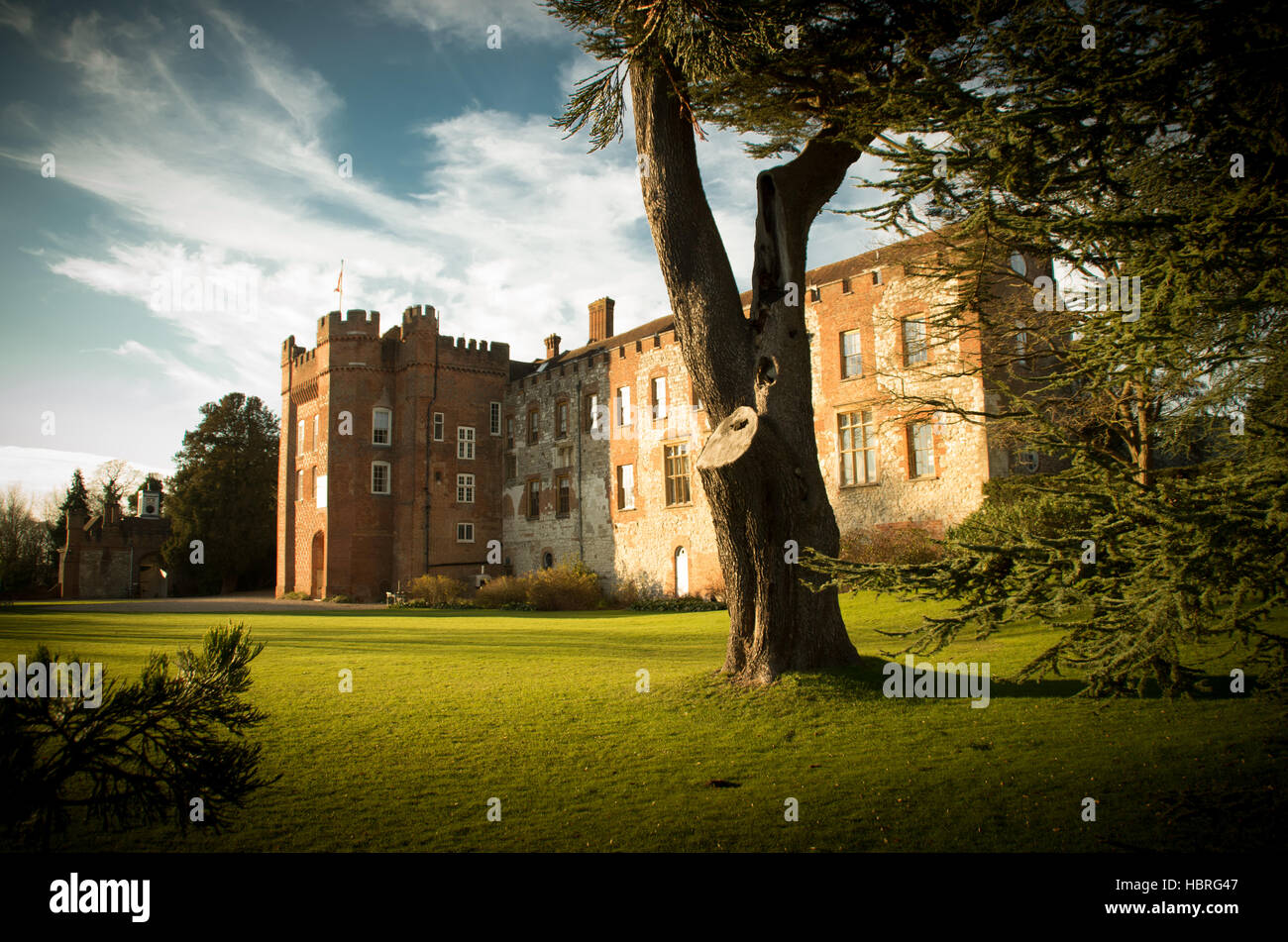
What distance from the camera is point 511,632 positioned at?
56.7 ft

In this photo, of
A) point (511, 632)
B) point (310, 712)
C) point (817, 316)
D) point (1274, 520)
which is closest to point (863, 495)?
point (817, 316)

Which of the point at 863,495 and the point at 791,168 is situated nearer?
the point at 791,168

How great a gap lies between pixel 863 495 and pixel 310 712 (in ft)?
64.3

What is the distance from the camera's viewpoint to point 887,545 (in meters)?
22.5

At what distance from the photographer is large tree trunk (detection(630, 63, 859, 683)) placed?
323 inches

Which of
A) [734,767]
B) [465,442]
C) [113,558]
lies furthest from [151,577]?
[734,767]

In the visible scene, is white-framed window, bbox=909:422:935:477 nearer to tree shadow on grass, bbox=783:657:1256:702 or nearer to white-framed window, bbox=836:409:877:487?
white-framed window, bbox=836:409:877:487

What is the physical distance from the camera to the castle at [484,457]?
104 feet

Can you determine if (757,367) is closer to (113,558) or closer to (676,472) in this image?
(676,472)

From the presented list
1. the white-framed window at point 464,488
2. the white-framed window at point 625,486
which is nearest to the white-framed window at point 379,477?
the white-framed window at point 464,488

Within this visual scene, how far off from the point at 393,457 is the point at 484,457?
4.44 metres

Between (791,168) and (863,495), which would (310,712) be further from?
(863,495)

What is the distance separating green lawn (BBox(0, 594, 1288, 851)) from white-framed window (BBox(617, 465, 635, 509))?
75.5ft

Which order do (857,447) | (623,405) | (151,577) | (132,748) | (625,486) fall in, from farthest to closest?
(151,577), (625,486), (623,405), (857,447), (132,748)
